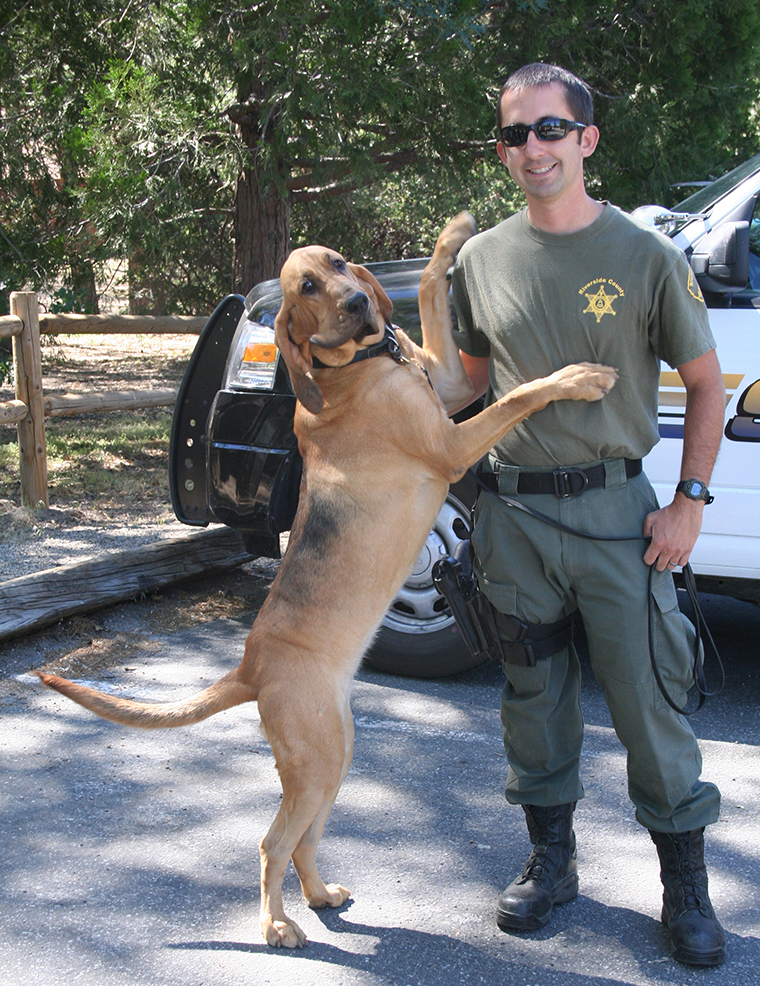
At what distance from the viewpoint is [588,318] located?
2416 millimetres

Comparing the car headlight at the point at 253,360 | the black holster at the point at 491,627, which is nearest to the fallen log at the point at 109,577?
the car headlight at the point at 253,360

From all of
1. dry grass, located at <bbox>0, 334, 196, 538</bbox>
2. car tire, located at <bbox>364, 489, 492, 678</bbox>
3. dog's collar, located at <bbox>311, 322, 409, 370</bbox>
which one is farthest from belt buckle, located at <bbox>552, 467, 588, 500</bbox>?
dry grass, located at <bbox>0, 334, 196, 538</bbox>

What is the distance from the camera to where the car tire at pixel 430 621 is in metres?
4.10

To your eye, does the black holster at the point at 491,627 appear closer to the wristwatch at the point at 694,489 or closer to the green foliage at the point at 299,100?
the wristwatch at the point at 694,489

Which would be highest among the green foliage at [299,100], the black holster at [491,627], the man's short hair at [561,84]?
the green foliage at [299,100]

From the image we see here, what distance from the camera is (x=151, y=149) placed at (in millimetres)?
7305

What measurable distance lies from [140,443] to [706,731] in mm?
6183

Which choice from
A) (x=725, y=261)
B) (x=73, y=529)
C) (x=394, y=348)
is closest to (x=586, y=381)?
(x=394, y=348)

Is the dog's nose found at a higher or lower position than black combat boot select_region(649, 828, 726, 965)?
higher

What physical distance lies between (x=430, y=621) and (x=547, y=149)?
231 centimetres

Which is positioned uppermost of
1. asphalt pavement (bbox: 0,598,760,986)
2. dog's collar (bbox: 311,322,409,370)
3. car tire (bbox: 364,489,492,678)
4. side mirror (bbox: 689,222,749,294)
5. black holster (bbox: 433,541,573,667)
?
side mirror (bbox: 689,222,749,294)

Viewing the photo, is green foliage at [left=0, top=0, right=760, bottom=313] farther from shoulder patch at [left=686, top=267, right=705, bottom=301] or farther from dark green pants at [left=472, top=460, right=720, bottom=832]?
dark green pants at [left=472, top=460, right=720, bottom=832]

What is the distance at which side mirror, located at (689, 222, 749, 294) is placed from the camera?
3336 mm

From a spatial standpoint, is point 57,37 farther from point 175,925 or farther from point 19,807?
point 175,925
